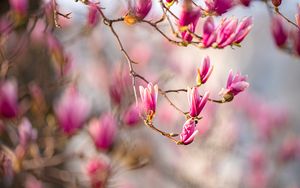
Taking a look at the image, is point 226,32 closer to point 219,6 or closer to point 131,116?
point 219,6

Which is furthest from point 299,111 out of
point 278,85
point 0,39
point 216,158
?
point 0,39

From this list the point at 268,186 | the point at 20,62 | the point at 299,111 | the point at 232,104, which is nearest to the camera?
the point at 20,62

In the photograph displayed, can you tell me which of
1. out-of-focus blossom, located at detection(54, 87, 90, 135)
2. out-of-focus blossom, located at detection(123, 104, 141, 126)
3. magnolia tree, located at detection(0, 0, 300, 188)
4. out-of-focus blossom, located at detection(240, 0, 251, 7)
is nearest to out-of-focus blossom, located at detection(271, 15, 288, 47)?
magnolia tree, located at detection(0, 0, 300, 188)

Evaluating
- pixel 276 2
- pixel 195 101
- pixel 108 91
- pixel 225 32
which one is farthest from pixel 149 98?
pixel 108 91

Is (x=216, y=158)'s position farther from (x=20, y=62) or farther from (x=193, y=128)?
(x=193, y=128)

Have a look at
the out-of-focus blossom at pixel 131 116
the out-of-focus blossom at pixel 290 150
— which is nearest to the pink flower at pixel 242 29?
the out-of-focus blossom at pixel 131 116

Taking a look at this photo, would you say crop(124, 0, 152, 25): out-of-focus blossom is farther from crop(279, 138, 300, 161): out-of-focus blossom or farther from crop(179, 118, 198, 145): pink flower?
crop(279, 138, 300, 161): out-of-focus blossom

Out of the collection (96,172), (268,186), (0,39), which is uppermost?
(0,39)
